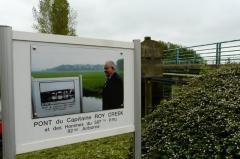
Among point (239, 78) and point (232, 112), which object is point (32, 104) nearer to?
point (232, 112)

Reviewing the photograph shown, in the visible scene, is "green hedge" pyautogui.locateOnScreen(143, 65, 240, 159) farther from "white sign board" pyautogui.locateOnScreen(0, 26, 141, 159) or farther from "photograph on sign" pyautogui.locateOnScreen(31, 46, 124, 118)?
"photograph on sign" pyautogui.locateOnScreen(31, 46, 124, 118)

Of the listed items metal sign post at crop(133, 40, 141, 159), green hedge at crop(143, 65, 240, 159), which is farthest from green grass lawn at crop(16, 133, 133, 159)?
metal sign post at crop(133, 40, 141, 159)

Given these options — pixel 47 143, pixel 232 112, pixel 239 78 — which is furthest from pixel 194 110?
pixel 47 143

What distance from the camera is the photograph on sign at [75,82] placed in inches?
132

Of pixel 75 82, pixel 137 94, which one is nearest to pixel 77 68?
pixel 75 82

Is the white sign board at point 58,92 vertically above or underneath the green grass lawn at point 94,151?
above

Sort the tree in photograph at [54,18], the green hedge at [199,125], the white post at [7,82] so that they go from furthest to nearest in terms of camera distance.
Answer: the tree in photograph at [54,18] < the green hedge at [199,125] < the white post at [7,82]

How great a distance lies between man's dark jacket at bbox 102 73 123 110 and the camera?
3.94 m

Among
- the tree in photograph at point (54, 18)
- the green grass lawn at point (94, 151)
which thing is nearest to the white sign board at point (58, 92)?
the green grass lawn at point (94, 151)

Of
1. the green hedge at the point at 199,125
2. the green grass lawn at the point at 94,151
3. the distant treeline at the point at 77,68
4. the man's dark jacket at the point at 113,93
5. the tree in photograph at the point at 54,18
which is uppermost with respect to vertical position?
the tree in photograph at the point at 54,18

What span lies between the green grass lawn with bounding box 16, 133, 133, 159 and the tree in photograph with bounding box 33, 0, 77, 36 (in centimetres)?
2383

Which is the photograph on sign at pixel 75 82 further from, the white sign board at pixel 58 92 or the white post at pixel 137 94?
the white post at pixel 137 94

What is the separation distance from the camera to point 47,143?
3.41 metres

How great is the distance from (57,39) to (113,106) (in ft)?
3.19
